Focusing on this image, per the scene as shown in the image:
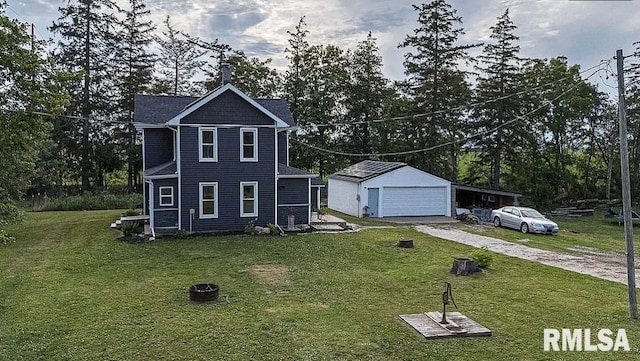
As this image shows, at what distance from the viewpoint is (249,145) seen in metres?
20.1

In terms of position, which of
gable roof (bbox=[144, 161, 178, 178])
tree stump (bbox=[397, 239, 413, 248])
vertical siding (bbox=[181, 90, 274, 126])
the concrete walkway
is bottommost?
tree stump (bbox=[397, 239, 413, 248])

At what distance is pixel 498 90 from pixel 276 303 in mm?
29927

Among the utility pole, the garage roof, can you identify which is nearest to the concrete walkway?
the garage roof

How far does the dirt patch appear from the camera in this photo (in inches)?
468

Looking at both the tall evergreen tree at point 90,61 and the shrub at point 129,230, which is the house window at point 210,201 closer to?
the shrub at point 129,230

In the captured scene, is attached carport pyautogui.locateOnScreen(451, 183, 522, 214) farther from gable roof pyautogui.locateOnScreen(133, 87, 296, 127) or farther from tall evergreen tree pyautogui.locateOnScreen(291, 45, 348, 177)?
gable roof pyautogui.locateOnScreen(133, 87, 296, 127)

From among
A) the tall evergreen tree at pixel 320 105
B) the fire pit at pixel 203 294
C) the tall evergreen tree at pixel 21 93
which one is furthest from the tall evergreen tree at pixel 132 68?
the fire pit at pixel 203 294

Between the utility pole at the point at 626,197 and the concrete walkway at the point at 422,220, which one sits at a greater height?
the utility pole at the point at 626,197

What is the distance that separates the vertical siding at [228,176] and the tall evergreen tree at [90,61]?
19078 millimetres

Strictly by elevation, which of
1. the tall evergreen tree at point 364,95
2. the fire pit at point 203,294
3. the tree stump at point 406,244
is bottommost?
the fire pit at point 203,294

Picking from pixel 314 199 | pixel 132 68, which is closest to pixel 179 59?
pixel 132 68

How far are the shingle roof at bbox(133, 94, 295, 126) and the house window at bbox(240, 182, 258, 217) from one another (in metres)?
4.62

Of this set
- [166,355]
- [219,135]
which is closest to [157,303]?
[166,355]

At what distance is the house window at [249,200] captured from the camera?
66.0 feet
